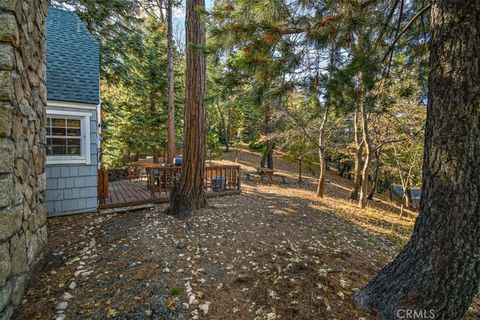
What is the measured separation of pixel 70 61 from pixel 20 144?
451cm

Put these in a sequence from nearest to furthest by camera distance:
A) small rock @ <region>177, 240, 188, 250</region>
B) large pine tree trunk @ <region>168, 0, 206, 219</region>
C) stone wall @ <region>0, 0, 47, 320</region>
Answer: stone wall @ <region>0, 0, 47, 320</region> → small rock @ <region>177, 240, 188, 250</region> → large pine tree trunk @ <region>168, 0, 206, 219</region>

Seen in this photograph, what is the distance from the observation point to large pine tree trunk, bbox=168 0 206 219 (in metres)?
4.96

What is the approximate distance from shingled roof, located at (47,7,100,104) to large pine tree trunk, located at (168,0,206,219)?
237cm

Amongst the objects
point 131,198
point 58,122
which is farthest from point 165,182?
point 58,122

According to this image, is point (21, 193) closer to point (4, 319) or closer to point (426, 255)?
point (4, 319)

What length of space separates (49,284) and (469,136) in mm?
4652

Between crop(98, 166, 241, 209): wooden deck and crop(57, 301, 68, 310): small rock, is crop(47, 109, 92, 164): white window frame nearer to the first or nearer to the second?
crop(98, 166, 241, 209): wooden deck

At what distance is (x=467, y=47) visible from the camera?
5.97 ft

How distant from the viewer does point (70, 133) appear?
17.7ft

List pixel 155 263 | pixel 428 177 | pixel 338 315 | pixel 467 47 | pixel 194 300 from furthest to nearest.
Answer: pixel 155 263 < pixel 194 300 < pixel 338 315 < pixel 428 177 < pixel 467 47

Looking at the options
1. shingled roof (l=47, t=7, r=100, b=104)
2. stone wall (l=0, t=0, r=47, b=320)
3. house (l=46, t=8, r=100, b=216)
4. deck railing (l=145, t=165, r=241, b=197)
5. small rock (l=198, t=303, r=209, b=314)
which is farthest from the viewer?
deck railing (l=145, t=165, r=241, b=197)

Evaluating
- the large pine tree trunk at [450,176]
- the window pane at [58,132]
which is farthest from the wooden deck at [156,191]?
the large pine tree trunk at [450,176]

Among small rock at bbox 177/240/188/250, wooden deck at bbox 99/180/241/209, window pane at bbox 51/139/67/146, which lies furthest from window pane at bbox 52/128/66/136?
small rock at bbox 177/240/188/250

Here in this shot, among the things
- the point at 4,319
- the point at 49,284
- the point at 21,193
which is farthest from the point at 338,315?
the point at 21,193
